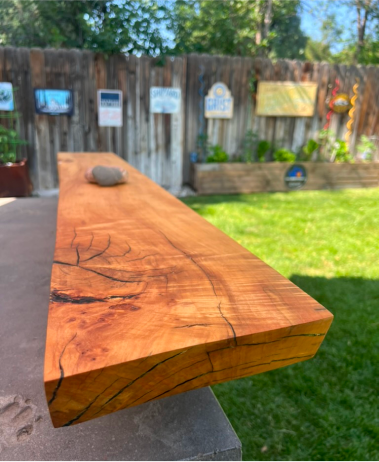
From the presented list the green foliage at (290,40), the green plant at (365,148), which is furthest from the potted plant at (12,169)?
the green foliage at (290,40)

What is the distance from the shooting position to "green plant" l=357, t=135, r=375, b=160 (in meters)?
6.41

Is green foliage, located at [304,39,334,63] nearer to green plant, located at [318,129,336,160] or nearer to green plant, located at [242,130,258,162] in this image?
green plant, located at [318,129,336,160]

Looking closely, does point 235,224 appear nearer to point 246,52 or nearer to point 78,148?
point 78,148

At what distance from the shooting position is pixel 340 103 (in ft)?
20.2

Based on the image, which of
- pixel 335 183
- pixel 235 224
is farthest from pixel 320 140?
pixel 235 224

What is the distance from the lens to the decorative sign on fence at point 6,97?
4.74 metres

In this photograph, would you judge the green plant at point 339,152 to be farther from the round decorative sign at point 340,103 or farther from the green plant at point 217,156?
the green plant at point 217,156

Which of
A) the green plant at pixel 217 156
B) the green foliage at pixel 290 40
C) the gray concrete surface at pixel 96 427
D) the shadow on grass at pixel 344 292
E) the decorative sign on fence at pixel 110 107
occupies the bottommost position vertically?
the shadow on grass at pixel 344 292

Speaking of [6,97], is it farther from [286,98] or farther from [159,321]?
[159,321]

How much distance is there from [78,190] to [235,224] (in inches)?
93.0

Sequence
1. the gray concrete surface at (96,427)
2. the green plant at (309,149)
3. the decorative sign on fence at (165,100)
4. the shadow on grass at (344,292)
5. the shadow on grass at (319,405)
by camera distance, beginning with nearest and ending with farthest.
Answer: the gray concrete surface at (96,427)
the shadow on grass at (319,405)
the shadow on grass at (344,292)
the decorative sign on fence at (165,100)
the green plant at (309,149)

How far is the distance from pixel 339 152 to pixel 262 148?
1.54 m

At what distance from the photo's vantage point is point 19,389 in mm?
953

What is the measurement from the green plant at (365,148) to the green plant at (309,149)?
3.08 feet
